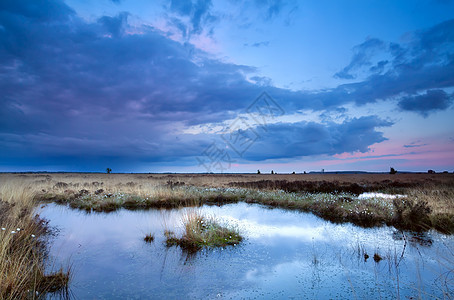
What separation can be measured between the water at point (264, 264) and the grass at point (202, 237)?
1.33 ft

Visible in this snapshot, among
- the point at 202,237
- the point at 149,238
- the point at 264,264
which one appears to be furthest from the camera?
the point at 149,238

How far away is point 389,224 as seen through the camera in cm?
1205

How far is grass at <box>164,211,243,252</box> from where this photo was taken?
8945 millimetres

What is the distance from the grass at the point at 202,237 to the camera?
8.95 meters

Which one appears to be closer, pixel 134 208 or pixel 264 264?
pixel 264 264

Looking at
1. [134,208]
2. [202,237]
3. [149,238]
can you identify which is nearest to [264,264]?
[202,237]

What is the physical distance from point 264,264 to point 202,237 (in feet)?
9.06

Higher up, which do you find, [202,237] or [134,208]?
[134,208]

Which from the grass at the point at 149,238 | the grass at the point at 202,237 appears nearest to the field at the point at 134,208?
the grass at the point at 149,238

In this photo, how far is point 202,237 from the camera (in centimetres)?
920

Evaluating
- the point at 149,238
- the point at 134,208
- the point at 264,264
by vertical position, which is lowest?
the point at 264,264

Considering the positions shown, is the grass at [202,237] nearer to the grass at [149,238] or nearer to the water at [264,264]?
the water at [264,264]

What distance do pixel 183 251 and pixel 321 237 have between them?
17.2 feet

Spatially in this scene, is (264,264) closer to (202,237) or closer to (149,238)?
(202,237)
